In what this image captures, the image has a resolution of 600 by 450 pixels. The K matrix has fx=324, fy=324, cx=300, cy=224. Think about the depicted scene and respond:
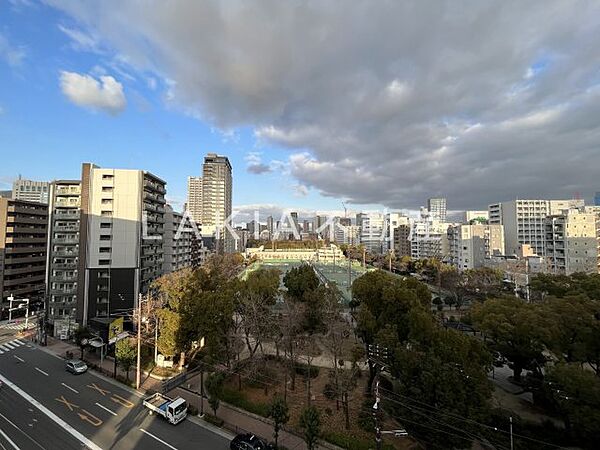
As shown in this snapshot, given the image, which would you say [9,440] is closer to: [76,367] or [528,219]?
[76,367]

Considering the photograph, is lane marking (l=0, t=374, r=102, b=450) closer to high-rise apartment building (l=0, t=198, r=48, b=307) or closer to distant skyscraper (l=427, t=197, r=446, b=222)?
high-rise apartment building (l=0, t=198, r=48, b=307)

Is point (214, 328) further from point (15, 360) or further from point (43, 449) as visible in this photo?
point (15, 360)

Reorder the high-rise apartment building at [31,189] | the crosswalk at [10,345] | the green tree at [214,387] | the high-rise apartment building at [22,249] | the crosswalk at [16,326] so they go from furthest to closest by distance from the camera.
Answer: the high-rise apartment building at [31,189], the high-rise apartment building at [22,249], the crosswalk at [16,326], the crosswalk at [10,345], the green tree at [214,387]

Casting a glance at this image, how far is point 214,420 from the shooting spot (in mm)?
15531

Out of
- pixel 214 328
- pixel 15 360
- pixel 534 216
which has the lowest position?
pixel 15 360

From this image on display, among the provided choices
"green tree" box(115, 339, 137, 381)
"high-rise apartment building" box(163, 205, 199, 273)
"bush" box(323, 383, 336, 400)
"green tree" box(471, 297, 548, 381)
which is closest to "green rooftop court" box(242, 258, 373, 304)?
"high-rise apartment building" box(163, 205, 199, 273)

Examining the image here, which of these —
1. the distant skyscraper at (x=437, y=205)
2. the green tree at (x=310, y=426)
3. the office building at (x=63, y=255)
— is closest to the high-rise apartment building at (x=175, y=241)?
the office building at (x=63, y=255)

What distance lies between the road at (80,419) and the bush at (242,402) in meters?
2.47

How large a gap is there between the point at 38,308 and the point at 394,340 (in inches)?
1804

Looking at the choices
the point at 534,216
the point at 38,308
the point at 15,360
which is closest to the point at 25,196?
the point at 38,308

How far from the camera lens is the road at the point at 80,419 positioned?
13750mm

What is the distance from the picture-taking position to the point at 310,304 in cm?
2464

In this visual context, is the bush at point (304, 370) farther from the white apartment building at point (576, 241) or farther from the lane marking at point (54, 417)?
the white apartment building at point (576, 241)

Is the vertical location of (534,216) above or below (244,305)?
above
